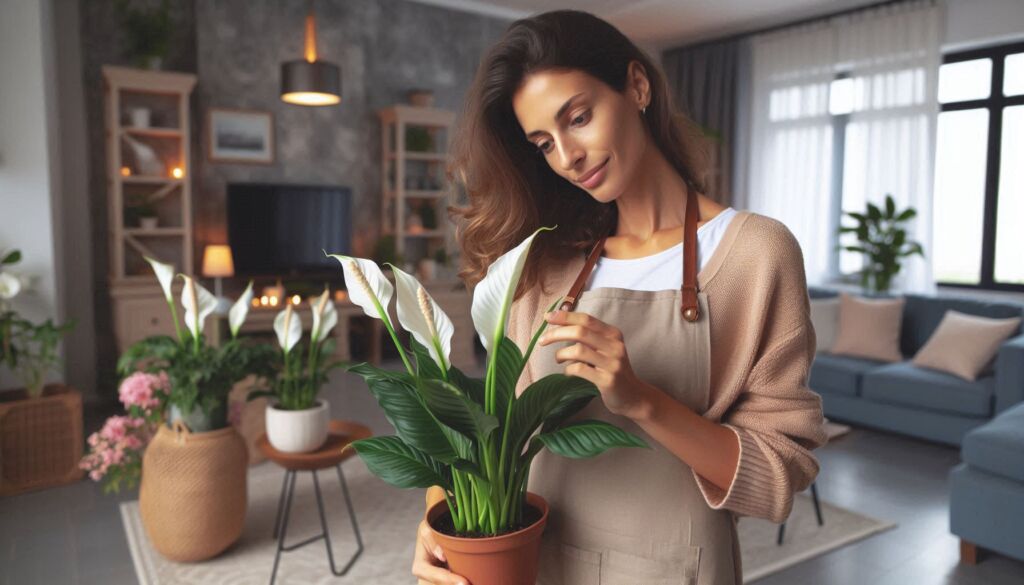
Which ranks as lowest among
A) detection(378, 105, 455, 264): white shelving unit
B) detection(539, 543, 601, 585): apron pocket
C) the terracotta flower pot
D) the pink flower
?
the pink flower

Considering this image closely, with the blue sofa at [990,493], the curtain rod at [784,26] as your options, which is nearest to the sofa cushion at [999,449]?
the blue sofa at [990,493]

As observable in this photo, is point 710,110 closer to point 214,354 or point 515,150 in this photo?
point 214,354

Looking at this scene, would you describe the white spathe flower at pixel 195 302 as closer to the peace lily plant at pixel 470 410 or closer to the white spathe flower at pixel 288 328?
the white spathe flower at pixel 288 328

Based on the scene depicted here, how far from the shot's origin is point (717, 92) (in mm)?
7152

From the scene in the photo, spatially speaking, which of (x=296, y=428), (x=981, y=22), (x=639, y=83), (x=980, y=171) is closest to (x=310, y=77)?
(x=296, y=428)

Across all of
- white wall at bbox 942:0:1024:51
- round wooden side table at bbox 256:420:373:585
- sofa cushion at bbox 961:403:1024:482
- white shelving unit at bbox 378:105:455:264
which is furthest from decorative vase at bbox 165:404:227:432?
white wall at bbox 942:0:1024:51

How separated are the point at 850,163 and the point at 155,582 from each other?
19.4 feet

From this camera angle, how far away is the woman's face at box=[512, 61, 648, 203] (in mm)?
957

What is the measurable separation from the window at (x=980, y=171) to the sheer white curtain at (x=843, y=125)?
0.80 ft

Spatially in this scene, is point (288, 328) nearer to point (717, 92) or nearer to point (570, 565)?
point (570, 565)

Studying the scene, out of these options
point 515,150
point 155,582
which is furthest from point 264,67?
point 515,150

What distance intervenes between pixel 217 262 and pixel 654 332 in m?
5.15

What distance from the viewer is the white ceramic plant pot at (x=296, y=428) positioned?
2.49 meters

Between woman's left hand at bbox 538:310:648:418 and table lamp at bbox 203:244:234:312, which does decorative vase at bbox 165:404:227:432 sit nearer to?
woman's left hand at bbox 538:310:648:418
